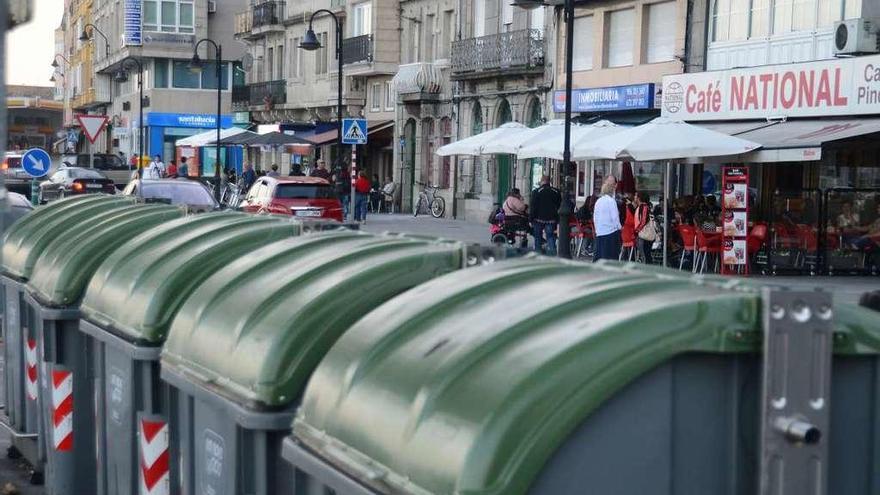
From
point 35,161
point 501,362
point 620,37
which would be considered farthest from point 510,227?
point 501,362

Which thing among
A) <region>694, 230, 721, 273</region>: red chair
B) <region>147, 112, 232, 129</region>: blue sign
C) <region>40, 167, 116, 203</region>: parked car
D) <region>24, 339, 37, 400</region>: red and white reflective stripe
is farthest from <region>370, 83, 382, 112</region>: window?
<region>24, 339, 37, 400</region>: red and white reflective stripe

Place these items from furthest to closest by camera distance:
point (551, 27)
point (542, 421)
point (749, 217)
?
point (551, 27), point (749, 217), point (542, 421)

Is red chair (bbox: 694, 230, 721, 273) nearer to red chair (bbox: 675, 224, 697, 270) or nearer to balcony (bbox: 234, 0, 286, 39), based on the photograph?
red chair (bbox: 675, 224, 697, 270)

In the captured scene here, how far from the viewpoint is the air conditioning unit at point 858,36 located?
91.2 ft

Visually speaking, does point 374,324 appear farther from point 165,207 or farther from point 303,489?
point 165,207

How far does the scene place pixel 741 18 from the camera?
1308 inches

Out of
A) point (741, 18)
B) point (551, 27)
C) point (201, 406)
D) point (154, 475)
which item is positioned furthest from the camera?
point (551, 27)

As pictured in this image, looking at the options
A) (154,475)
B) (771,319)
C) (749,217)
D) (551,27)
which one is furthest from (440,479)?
(551,27)

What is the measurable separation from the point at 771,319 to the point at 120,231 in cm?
555

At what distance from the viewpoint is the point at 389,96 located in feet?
179

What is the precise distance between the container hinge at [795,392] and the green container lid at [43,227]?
632cm

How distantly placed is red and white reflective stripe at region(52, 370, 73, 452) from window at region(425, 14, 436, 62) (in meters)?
42.6

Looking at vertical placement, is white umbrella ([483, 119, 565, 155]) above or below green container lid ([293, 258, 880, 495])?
above

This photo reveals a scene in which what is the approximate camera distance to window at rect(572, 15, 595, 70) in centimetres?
4019
